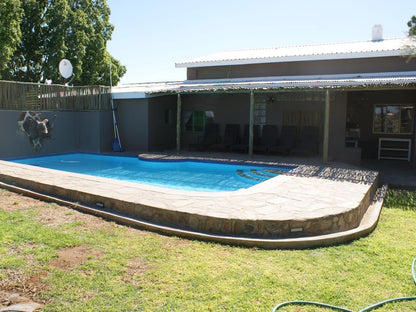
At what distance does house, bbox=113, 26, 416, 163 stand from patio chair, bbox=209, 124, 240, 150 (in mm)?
423

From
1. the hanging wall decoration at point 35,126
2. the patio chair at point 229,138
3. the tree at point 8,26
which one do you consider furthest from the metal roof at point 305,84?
the tree at point 8,26

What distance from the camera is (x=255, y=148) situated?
13344 millimetres

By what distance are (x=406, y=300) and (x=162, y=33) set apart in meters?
21.8

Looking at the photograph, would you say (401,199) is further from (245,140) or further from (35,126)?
(35,126)

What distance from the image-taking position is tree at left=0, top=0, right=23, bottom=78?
16031 millimetres

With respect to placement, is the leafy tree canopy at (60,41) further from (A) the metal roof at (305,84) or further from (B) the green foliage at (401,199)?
(B) the green foliage at (401,199)

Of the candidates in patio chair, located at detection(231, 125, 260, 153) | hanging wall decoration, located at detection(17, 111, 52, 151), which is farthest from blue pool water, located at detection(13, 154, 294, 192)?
patio chair, located at detection(231, 125, 260, 153)

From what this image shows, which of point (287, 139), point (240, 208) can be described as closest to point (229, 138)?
point (287, 139)

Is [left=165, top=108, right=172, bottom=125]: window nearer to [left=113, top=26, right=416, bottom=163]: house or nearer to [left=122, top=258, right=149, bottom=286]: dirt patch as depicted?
[left=113, top=26, right=416, bottom=163]: house

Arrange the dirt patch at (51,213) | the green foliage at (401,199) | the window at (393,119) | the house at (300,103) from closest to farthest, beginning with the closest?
1. the dirt patch at (51,213)
2. the green foliage at (401,199)
3. the house at (300,103)
4. the window at (393,119)

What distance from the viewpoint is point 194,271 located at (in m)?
3.65

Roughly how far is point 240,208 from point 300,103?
9.49 meters

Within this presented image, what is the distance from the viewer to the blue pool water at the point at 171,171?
929 cm

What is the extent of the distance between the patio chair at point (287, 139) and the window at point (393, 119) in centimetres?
326
